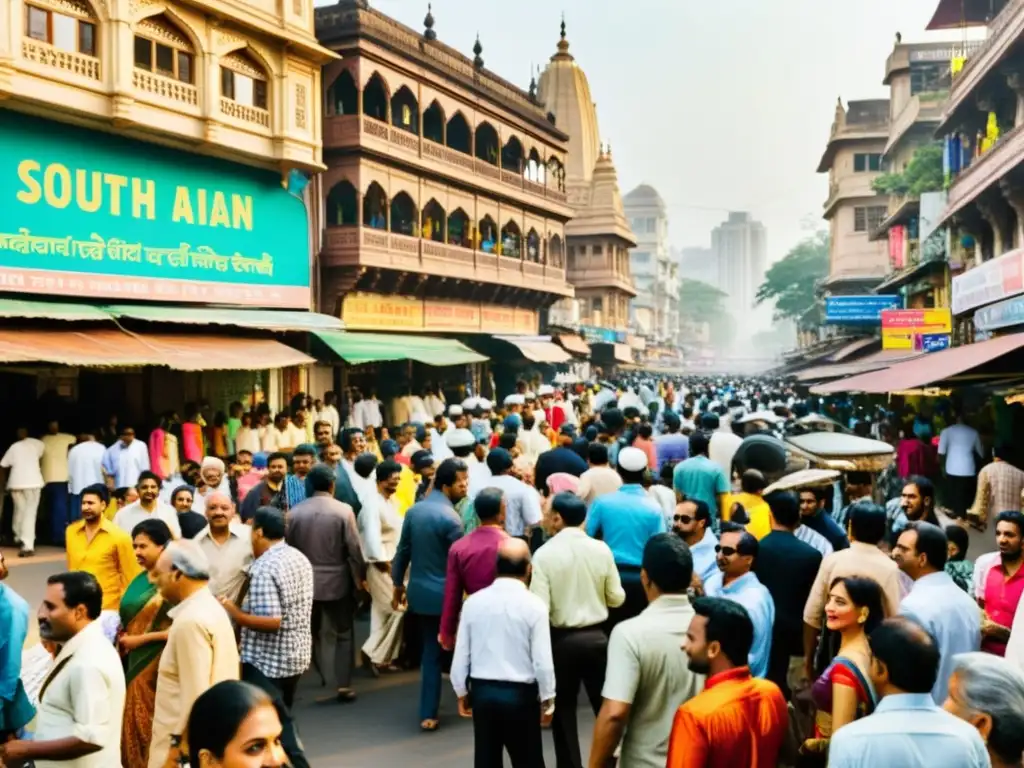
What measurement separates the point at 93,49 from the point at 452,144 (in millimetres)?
13866

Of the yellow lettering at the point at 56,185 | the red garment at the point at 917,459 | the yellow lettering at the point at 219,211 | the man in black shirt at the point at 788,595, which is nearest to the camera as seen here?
the man in black shirt at the point at 788,595

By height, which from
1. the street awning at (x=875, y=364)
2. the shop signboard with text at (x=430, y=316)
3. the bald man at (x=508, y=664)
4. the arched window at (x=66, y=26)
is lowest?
the bald man at (x=508, y=664)

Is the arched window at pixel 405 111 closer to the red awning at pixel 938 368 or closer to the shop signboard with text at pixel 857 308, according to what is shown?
the shop signboard with text at pixel 857 308

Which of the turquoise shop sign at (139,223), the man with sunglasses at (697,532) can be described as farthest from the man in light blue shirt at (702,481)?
the turquoise shop sign at (139,223)

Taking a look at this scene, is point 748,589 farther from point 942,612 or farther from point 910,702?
point 910,702

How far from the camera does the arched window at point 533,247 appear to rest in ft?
101

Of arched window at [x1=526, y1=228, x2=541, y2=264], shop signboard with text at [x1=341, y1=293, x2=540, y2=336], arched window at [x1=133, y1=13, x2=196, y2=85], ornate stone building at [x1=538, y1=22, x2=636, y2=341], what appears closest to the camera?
arched window at [x1=133, y1=13, x2=196, y2=85]

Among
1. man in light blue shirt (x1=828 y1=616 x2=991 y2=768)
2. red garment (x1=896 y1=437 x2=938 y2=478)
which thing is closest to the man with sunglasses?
man in light blue shirt (x1=828 y1=616 x2=991 y2=768)

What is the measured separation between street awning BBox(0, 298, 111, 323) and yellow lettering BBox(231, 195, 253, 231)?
398 centimetres

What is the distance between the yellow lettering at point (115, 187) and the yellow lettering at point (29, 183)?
131 cm

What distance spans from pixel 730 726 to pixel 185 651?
2.16 m

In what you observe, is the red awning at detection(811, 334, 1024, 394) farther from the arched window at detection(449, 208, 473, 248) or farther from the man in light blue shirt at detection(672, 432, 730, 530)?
the arched window at detection(449, 208, 473, 248)

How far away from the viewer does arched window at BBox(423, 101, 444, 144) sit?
25.7 m

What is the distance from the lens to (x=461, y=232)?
87.7ft
